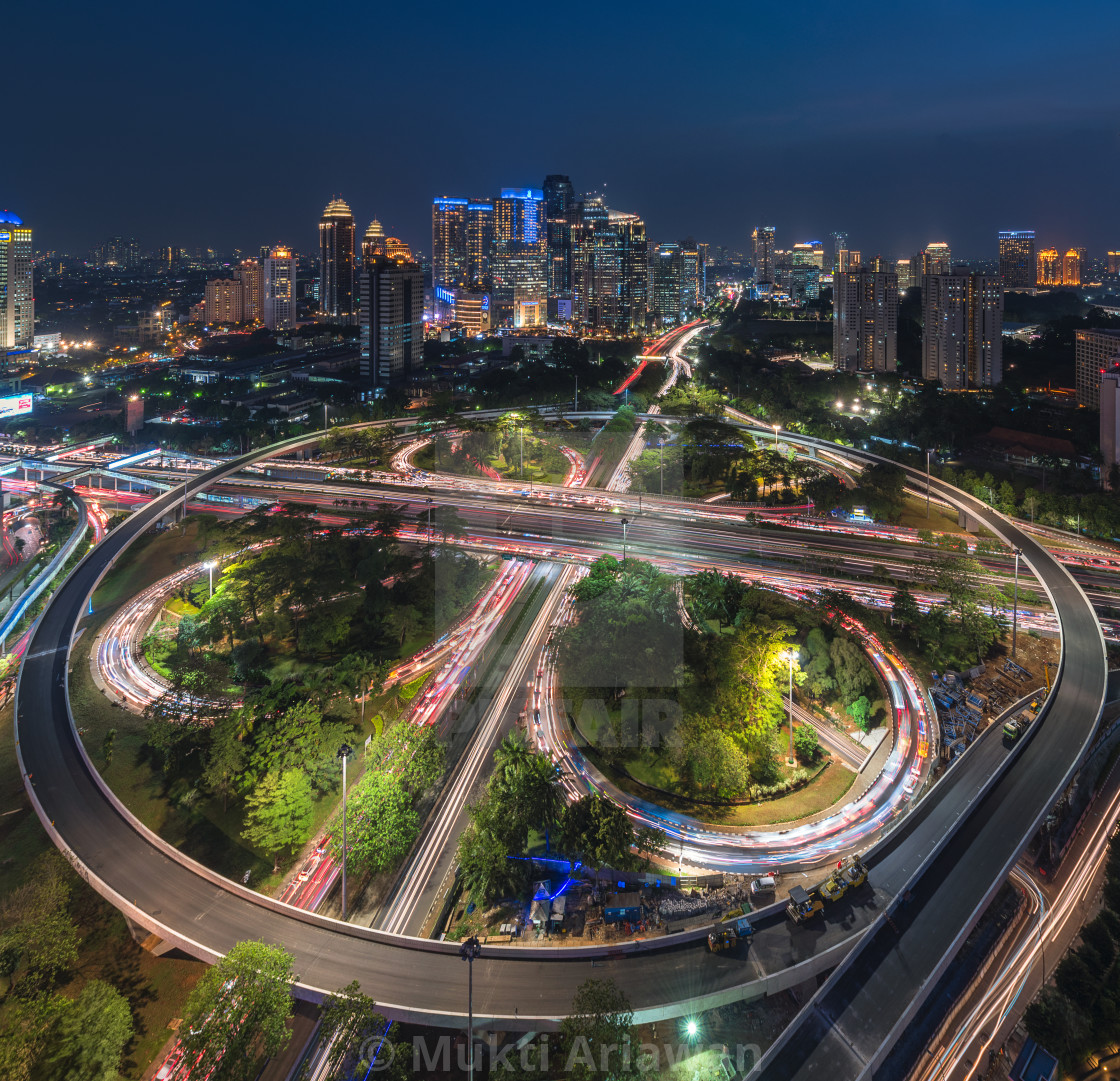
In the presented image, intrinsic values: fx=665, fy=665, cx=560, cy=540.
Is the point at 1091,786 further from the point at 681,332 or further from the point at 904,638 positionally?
the point at 681,332

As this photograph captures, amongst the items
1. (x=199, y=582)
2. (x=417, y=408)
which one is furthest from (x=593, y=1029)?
(x=417, y=408)

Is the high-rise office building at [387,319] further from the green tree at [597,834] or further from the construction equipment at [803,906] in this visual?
the construction equipment at [803,906]

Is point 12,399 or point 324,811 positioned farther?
point 12,399

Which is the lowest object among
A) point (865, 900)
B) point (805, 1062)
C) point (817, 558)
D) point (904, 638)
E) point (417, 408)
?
point (805, 1062)

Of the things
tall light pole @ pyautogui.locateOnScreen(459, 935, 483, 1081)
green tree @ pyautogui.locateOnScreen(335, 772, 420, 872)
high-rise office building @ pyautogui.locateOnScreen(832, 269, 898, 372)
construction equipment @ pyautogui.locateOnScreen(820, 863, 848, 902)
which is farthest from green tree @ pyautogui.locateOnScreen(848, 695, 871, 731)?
high-rise office building @ pyautogui.locateOnScreen(832, 269, 898, 372)

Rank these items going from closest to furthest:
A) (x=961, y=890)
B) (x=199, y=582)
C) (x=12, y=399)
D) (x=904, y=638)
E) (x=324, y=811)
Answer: (x=961, y=890) → (x=324, y=811) → (x=904, y=638) → (x=199, y=582) → (x=12, y=399)

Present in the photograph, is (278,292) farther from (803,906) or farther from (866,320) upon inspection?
(803,906)
